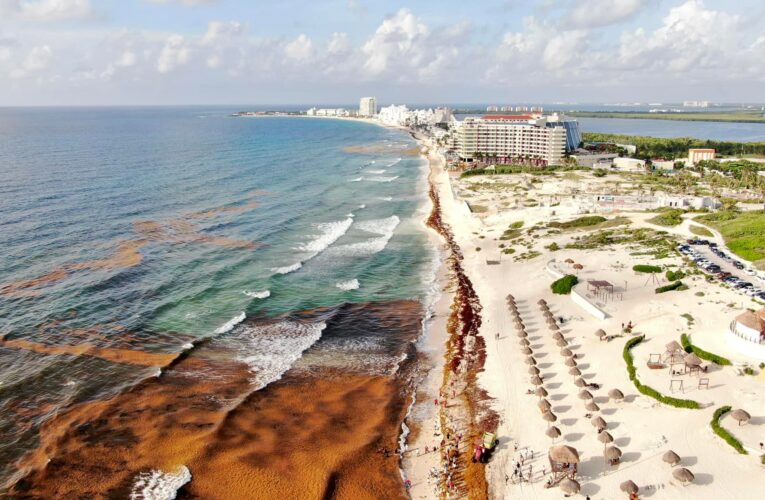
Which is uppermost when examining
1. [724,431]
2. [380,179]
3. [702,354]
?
[380,179]

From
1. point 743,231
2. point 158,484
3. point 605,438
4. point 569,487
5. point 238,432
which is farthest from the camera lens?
point 743,231

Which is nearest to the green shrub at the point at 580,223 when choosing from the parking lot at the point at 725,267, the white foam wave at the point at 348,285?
the parking lot at the point at 725,267

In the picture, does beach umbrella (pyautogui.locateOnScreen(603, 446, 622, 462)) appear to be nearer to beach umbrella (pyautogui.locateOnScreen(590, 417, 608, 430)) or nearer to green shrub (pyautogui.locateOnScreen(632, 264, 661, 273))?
beach umbrella (pyautogui.locateOnScreen(590, 417, 608, 430))

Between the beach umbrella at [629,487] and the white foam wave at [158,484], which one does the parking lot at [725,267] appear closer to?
the beach umbrella at [629,487]

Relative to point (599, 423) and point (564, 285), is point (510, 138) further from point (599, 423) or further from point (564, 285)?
point (599, 423)

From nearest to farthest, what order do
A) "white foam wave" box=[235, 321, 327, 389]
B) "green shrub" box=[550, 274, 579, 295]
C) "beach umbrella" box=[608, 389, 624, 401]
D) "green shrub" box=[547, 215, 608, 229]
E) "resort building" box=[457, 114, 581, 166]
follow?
"beach umbrella" box=[608, 389, 624, 401], "white foam wave" box=[235, 321, 327, 389], "green shrub" box=[550, 274, 579, 295], "green shrub" box=[547, 215, 608, 229], "resort building" box=[457, 114, 581, 166]

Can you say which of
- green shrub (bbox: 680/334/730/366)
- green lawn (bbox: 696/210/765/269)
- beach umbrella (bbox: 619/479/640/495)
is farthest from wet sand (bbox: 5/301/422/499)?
green lawn (bbox: 696/210/765/269)

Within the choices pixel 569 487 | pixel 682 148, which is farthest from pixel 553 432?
pixel 682 148
